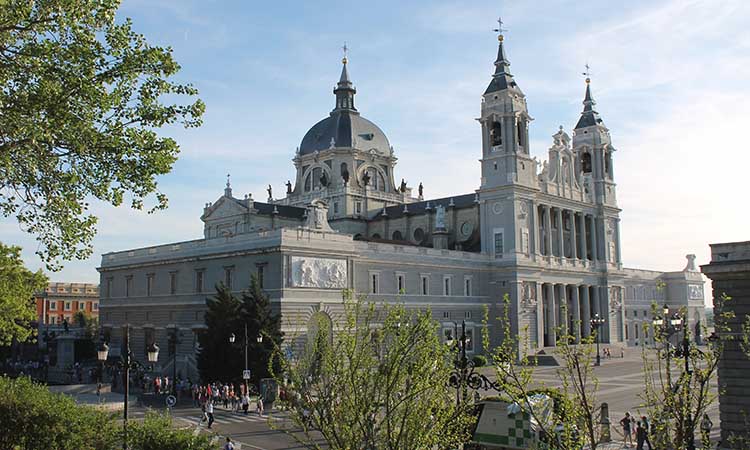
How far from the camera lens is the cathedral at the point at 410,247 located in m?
48.1

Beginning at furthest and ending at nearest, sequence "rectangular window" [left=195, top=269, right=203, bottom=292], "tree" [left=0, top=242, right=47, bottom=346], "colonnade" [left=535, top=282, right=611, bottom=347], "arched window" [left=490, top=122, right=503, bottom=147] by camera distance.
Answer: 1. "colonnade" [left=535, top=282, right=611, bottom=347]
2. "arched window" [left=490, top=122, right=503, bottom=147]
3. "rectangular window" [left=195, top=269, right=203, bottom=292]
4. "tree" [left=0, top=242, right=47, bottom=346]

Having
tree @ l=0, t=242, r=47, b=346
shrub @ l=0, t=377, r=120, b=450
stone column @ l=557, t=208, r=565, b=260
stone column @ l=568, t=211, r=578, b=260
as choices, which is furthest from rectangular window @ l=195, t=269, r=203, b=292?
stone column @ l=568, t=211, r=578, b=260

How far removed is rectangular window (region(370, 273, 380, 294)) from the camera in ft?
170

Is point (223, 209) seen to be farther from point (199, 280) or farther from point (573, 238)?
point (573, 238)

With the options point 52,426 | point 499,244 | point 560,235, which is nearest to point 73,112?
point 52,426

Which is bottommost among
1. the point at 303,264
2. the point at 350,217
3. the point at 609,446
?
the point at 609,446

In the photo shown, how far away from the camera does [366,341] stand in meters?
13.0

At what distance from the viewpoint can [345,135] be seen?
256 ft

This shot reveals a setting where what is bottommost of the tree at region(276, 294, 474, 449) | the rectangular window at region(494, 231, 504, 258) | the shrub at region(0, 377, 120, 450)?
the shrub at region(0, 377, 120, 450)

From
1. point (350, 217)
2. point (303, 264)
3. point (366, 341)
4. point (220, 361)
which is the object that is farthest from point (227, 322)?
point (350, 217)

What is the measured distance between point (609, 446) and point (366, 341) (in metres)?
16.2

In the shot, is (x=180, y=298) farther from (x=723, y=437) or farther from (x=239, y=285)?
(x=723, y=437)

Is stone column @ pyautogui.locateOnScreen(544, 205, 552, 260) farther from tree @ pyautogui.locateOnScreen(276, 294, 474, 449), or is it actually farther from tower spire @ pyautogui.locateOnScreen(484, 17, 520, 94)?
tree @ pyautogui.locateOnScreen(276, 294, 474, 449)

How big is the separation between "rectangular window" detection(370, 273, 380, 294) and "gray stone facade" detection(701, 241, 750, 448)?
97.9 ft
